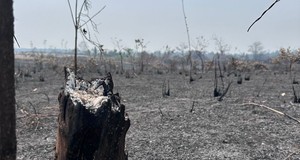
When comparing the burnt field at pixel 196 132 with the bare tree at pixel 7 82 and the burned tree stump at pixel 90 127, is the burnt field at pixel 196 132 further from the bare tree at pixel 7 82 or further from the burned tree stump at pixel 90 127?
the bare tree at pixel 7 82

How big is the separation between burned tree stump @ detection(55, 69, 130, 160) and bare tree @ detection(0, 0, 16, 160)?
1.31 ft

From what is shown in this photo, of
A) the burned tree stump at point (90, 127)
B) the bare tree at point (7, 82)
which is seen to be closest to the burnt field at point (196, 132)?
the burned tree stump at point (90, 127)

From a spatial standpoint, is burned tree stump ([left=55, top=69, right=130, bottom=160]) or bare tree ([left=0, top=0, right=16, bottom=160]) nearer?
bare tree ([left=0, top=0, right=16, bottom=160])

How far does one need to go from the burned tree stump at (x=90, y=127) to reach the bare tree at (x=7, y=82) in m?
0.40

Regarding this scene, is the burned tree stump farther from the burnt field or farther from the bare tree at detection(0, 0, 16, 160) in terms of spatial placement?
the burnt field

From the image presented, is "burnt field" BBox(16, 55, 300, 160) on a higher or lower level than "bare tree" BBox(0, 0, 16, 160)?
lower

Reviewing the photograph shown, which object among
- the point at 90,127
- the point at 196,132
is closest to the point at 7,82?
the point at 90,127

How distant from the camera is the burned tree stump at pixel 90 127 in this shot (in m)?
2.81

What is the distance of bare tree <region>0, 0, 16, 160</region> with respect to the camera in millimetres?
2391

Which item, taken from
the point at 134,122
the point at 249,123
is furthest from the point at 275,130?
the point at 134,122

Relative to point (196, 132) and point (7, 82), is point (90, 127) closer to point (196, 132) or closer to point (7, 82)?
point (7, 82)

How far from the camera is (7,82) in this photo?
244 cm

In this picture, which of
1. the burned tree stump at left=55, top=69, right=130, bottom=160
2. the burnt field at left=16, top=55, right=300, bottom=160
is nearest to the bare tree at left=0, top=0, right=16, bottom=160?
the burned tree stump at left=55, top=69, right=130, bottom=160

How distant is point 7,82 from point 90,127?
1.94 feet
